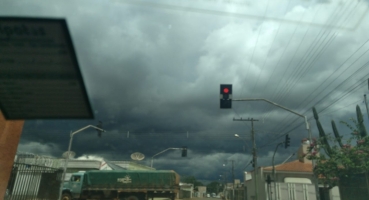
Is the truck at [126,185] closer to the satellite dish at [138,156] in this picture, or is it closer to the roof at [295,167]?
the satellite dish at [138,156]

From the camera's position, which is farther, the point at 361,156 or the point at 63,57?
the point at 361,156

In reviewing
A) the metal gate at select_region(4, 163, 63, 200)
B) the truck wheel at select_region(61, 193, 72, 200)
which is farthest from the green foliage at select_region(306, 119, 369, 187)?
the truck wheel at select_region(61, 193, 72, 200)

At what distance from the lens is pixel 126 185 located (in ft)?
104

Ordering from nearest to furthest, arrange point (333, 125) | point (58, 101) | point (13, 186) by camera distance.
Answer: point (58, 101) → point (13, 186) → point (333, 125)

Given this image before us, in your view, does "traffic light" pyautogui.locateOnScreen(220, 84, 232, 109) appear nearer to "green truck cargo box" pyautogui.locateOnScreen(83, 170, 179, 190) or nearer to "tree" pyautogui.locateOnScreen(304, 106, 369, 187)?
"tree" pyautogui.locateOnScreen(304, 106, 369, 187)

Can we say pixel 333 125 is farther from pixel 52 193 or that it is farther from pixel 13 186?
pixel 13 186

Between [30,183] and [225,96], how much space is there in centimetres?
936

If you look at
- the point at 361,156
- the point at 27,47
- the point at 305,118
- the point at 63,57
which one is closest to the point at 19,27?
the point at 27,47

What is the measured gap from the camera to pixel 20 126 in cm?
1528

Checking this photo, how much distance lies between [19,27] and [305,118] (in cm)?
1572

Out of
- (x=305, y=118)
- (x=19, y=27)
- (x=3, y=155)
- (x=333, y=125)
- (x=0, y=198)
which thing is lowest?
(x=0, y=198)

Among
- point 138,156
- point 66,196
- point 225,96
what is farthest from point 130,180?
point 225,96

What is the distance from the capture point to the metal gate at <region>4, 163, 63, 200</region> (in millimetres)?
14797

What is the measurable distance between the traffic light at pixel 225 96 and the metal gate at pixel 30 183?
8.77 metres
